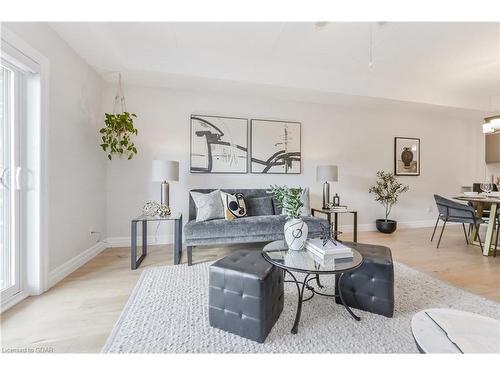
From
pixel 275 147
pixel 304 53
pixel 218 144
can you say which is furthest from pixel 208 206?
pixel 304 53

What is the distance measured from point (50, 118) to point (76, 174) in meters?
0.66

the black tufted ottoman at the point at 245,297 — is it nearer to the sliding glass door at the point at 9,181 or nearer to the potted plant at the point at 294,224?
the potted plant at the point at 294,224

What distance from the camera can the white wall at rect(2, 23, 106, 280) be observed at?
2.14 metres

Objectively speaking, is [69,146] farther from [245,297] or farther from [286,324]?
[286,324]

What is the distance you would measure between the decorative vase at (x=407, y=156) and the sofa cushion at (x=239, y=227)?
2.84 metres

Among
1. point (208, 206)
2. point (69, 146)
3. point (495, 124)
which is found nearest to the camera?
point (69, 146)

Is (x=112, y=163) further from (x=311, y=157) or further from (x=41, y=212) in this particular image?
(x=311, y=157)

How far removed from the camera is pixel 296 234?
1.75 meters

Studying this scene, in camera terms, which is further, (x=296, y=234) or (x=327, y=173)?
(x=327, y=173)

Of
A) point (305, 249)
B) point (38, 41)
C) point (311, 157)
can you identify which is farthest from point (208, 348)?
point (311, 157)

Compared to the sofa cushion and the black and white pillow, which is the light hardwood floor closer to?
the sofa cushion

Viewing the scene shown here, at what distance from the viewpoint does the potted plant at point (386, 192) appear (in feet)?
13.8

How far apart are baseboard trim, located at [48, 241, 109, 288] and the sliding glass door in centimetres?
26

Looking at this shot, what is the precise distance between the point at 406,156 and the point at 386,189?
3.11ft
